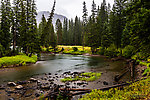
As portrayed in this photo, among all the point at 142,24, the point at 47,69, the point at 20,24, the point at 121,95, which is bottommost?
the point at 47,69

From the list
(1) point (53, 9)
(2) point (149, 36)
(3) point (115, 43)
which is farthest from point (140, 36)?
(3) point (115, 43)

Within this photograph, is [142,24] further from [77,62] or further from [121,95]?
[77,62]

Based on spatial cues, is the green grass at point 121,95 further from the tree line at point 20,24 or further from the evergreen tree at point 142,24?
the tree line at point 20,24

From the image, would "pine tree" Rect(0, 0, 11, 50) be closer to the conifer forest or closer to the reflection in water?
the conifer forest

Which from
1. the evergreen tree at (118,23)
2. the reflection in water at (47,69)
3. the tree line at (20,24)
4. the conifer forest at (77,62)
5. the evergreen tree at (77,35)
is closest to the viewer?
the conifer forest at (77,62)

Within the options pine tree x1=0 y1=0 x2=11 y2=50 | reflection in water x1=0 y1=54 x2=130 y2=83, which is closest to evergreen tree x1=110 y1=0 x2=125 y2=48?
reflection in water x1=0 y1=54 x2=130 y2=83

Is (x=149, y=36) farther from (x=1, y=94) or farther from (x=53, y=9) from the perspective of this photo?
(x=53, y=9)

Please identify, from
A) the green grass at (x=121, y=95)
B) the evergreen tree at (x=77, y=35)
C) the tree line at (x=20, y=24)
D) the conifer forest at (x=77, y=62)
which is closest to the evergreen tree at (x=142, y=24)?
the conifer forest at (x=77, y=62)

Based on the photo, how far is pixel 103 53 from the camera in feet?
158

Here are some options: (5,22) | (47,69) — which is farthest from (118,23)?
(5,22)

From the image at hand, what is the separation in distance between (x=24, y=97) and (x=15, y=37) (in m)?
29.8

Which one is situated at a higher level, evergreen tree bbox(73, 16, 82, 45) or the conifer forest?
evergreen tree bbox(73, 16, 82, 45)

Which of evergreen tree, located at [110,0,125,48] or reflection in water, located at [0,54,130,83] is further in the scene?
evergreen tree, located at [110,0,125,48]

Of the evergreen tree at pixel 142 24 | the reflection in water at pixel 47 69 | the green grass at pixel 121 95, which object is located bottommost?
the reflection in water at pixel 47 69
